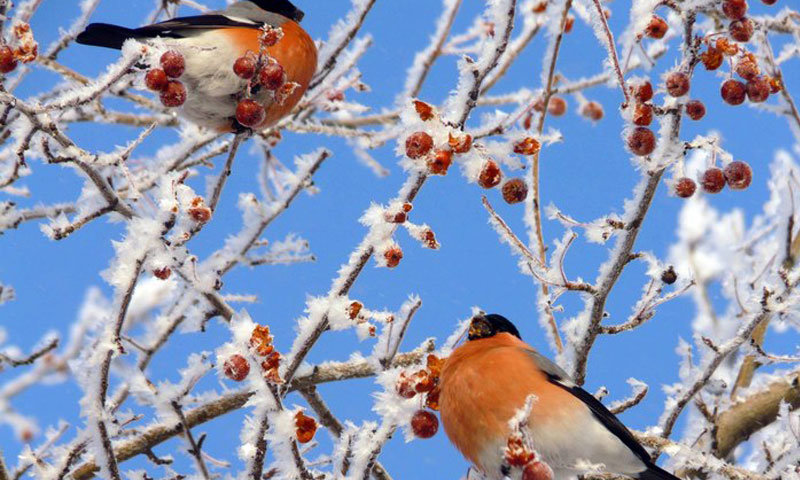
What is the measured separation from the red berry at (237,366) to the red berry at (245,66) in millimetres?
796

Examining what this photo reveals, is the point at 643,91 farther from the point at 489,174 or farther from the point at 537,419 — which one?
the point at 537,419

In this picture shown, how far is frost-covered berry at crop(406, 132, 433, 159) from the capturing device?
191 centimetres

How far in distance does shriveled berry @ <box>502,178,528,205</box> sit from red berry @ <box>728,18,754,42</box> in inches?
26.5

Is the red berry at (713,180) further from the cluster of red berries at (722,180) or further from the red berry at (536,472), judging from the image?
the red berry at (536,472)

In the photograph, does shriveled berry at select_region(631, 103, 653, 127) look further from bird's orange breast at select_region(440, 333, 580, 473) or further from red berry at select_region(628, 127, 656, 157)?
bird's orange breast at select_region(440, 333, 580, 473)

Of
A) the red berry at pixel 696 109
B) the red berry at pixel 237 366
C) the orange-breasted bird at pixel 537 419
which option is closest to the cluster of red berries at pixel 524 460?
the red berry at pixel 237 366

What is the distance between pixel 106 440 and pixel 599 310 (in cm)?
136

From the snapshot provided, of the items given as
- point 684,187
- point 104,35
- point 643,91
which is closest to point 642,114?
point 643,91

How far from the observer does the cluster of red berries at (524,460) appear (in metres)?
1.70

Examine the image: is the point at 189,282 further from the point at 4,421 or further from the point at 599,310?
the point at 4,421

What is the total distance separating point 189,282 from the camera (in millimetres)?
2381

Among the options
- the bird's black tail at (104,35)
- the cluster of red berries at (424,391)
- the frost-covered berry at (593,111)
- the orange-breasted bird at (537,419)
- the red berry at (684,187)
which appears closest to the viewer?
the cluster of red berries at (424,391)

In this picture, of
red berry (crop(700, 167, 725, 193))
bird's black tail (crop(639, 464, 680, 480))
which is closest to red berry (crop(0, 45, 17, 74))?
red berry (crop(700, 167, 725, 193))

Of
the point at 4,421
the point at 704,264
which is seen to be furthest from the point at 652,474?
the point at 4,421
